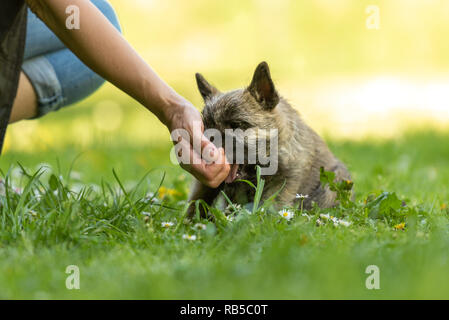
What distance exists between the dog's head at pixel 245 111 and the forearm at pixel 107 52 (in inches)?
21.1

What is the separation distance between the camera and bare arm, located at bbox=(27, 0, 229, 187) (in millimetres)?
2695

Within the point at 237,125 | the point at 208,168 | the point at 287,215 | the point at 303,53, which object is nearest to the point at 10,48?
the point at 208,168

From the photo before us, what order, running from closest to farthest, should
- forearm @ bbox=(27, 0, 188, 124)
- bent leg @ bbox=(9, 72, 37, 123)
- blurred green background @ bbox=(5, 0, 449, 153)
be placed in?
forearm @ bbox=(27, 0, 188, 124), bent leg @ bbox=(9, 72, 37, 123), blurred green background @ bbox=(5, 0, 449, 153)

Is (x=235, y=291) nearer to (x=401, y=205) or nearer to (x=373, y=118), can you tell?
(x=401, y=205)

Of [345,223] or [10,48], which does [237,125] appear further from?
[10,48]

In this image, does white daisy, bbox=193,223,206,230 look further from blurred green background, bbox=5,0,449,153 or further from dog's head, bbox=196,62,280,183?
blurred green background, bbox=5,0,449,153

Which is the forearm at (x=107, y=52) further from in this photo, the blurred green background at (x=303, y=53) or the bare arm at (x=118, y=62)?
the blurred green background at (x=303, y=53)

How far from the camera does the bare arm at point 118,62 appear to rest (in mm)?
2695

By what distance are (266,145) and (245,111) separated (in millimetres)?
218

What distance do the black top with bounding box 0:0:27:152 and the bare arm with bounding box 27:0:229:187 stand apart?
0.11 m

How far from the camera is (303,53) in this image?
11.1m

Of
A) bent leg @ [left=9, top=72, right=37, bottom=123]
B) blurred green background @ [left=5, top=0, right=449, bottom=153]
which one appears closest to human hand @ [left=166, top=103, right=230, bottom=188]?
bent leg @ [left=9, top=72, right=37, bottom=123]

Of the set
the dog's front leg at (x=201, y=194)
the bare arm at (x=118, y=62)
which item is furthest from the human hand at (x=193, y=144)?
the dog's front leg at (x=201, y=194)
